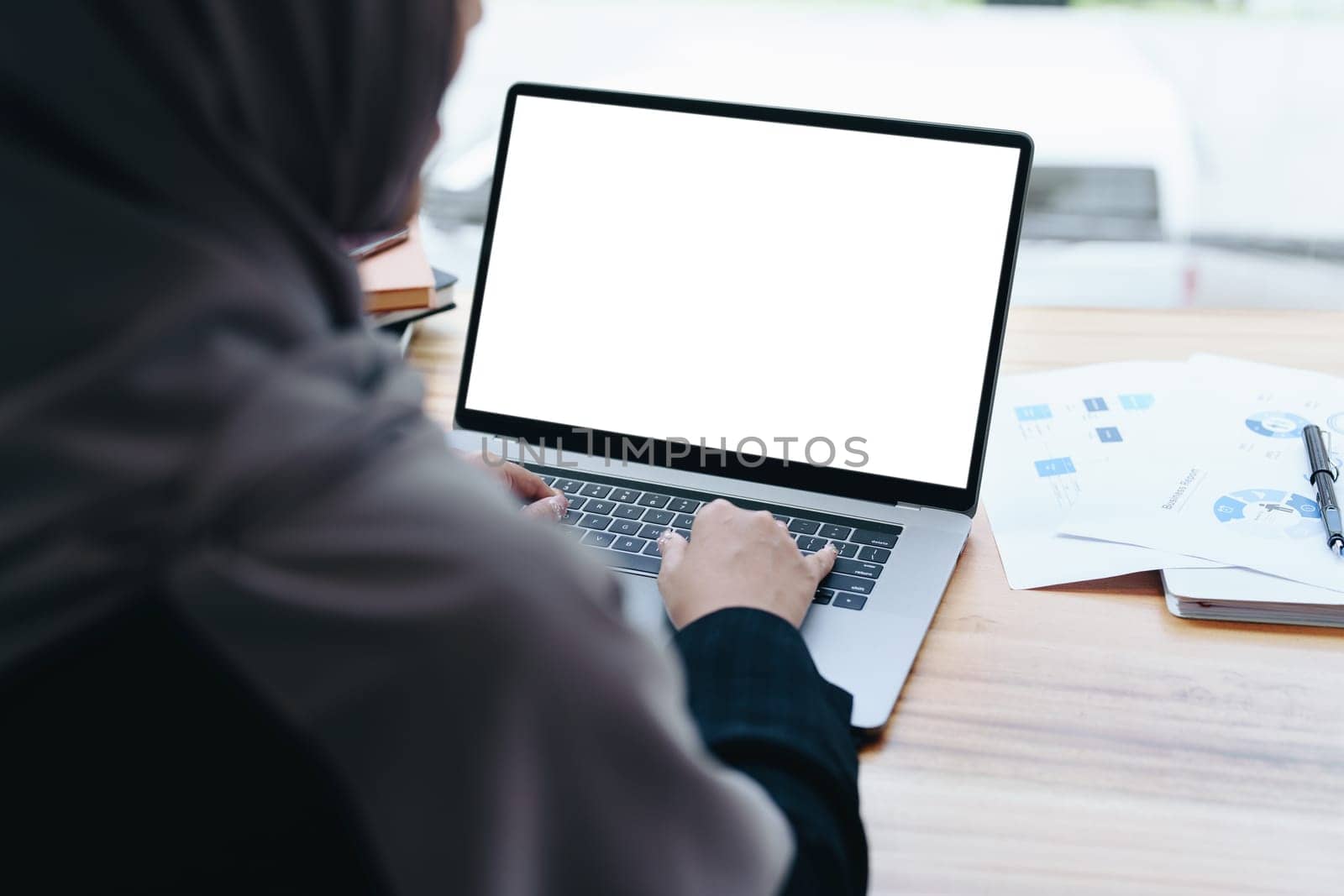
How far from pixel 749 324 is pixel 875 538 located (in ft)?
0.63

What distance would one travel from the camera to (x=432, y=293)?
119 cm

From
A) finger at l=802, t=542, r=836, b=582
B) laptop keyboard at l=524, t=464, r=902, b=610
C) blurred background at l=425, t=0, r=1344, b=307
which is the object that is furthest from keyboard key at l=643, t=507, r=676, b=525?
blurred background at l=425, t=0, r=1344, b=307

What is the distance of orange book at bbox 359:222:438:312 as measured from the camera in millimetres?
1151

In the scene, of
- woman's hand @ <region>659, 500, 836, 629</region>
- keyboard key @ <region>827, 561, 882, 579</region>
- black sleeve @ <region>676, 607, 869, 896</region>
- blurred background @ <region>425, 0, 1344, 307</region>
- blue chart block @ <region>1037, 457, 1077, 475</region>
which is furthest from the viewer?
blurred background @ <region>425, 0, 1344, 307</region>

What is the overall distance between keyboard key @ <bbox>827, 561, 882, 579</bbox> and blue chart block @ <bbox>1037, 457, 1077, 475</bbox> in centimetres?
20

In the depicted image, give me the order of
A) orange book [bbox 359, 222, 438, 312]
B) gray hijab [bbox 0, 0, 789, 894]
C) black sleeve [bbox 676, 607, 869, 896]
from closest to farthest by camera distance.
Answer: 1. gray hijab [bbox 0, 0, 789, 894]
2. black sleeve [bbox 676, 607, 869, 896]
3. orange book [bbox 359, 222, 438, 312]

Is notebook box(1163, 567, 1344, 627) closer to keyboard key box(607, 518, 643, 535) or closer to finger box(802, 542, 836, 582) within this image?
finger box(802, 542, 836, 582)

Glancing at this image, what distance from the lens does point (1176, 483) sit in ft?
2.97

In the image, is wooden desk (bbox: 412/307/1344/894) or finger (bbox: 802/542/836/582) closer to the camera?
wooden desk (bbox: 412/307/1344/894)

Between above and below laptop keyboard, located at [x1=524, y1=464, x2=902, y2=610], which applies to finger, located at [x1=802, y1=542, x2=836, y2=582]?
above

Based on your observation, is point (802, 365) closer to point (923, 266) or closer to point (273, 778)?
point (923, 266)

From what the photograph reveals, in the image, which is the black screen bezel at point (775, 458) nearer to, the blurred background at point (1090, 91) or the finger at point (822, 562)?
the finger at point (822, 562)

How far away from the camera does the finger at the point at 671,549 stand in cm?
78

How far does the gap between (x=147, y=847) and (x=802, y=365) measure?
0.61 m
